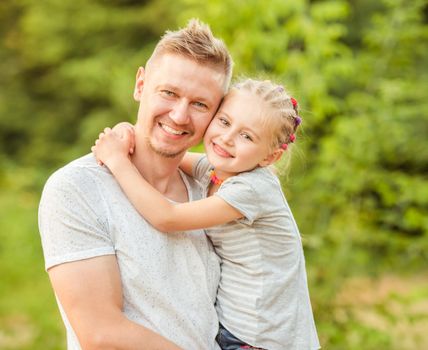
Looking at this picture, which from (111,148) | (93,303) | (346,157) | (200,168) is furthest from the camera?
(346,157)

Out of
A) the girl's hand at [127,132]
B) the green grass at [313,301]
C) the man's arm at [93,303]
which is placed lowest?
the green grass at [313,301]

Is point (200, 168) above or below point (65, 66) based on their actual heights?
above

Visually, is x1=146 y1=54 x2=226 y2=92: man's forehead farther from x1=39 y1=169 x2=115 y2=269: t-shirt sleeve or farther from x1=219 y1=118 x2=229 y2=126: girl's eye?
x1=39 y1=169 x2=115 y2=269: t-shirt sleeve

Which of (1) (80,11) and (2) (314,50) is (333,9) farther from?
(1) (80,11)

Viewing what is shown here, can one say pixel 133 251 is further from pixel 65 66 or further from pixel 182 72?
pixel 65 66

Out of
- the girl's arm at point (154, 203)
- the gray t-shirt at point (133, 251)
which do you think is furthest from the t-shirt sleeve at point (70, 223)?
the girl's arm at point (154, 203)

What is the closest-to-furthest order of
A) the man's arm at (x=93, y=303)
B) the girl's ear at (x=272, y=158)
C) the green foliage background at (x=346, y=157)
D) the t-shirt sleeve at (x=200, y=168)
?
the man's arm at (x=93, y=303) → the girl's ear at (x=272, y=158) → the t-shirt sleeve at (x=200, y=168) → the green foliage background at (x=346, y=157)

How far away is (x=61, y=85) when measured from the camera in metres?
12.3

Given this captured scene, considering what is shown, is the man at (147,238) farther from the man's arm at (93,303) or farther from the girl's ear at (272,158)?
the girl's ear at (272,158)

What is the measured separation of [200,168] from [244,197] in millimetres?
379

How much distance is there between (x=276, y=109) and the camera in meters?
2.10

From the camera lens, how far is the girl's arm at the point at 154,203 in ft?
6.28

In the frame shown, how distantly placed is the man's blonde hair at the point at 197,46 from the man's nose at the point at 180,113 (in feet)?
0.48

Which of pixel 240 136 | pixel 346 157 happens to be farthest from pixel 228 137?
pixel 346 157
